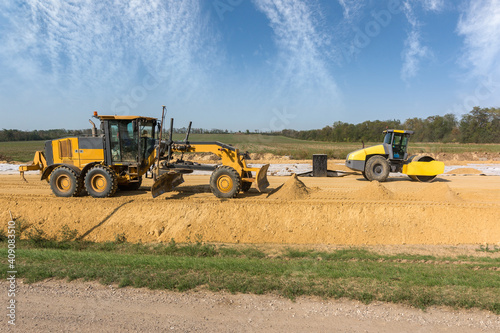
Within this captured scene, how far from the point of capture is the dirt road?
877 cm

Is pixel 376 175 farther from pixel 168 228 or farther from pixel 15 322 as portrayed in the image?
pixel 15 322

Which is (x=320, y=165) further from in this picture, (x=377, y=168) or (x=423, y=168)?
(x=423, y=168)

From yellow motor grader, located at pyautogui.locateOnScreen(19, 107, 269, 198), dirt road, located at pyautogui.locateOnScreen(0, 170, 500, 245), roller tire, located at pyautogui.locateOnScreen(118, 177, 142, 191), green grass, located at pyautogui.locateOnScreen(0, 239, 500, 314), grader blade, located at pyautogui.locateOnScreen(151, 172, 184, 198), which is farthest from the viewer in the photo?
roller tire, located at pyautogui.locateOnScreen(118, 177, 142, 191)

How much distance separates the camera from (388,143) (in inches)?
652

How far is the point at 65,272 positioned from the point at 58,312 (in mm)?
1369

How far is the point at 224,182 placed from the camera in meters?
10.7

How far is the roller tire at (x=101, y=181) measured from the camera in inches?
429

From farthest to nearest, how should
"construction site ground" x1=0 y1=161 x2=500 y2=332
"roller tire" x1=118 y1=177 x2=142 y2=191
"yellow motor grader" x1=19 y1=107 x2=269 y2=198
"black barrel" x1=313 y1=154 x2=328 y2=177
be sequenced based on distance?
"black barrel" x1=313 y1=154 x2=328 y2=177 < "roller tire" x1=118 y1=177 x2=142 y2=191 < "yellow motor grader" x1=19 y1=107 x2=269 y2=198 < "construction site ground" x1=0 y1=161 x2=500 y2=332

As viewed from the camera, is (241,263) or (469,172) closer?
(241,263)

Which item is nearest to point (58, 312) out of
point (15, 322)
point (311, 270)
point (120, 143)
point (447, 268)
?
point (15, 322)

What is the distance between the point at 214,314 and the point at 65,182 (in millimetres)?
9801

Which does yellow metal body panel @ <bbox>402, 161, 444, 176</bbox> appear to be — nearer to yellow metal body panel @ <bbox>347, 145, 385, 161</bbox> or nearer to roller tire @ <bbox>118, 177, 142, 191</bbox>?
yellow metal body panel @ <bbox>347, 145, 385, 161</bbox>

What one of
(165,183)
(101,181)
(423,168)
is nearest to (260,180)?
(165,183)

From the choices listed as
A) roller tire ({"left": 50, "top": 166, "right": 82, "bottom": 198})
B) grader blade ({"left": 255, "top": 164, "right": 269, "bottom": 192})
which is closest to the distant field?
grader blade ({"left": 255, "top": 164, "right": 269, "bottom": 192})
